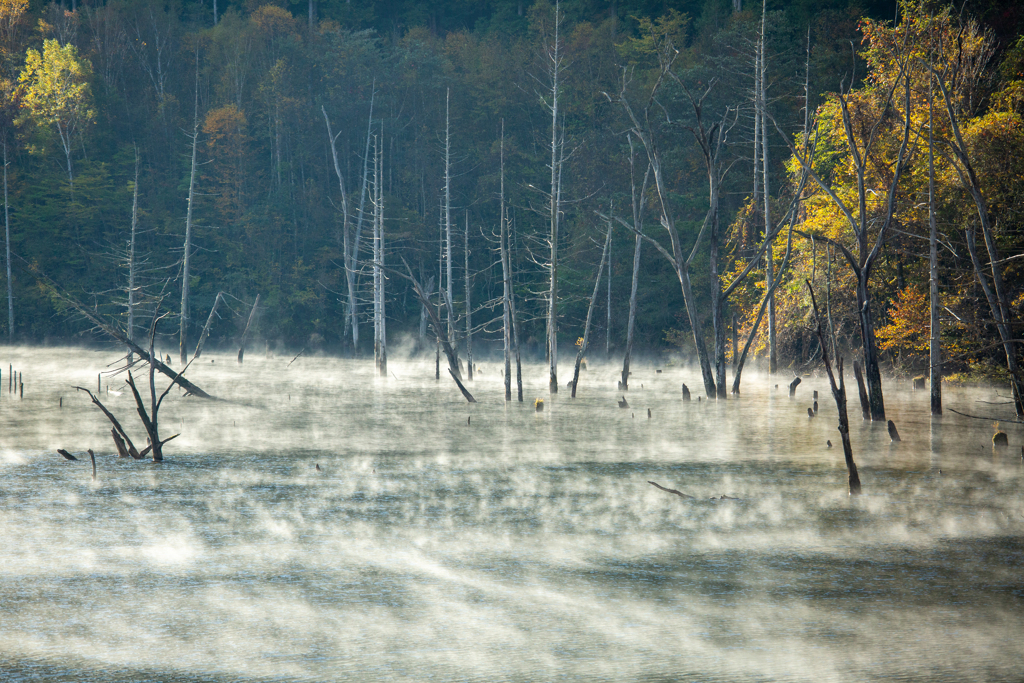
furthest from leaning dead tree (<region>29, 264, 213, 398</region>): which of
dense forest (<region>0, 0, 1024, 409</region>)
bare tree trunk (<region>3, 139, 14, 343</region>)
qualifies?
bare tree trunk (<region>3, 139, 14, 343</region>)

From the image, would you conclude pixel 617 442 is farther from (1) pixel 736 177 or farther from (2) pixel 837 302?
(1) pixel 736 177

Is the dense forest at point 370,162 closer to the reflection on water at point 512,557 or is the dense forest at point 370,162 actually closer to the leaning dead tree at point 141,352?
the leaning dead tree at point 141,352

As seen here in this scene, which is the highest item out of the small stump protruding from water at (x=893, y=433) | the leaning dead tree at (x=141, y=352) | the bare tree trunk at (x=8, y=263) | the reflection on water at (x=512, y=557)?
the bare tree trunk at (x=8, y=263)

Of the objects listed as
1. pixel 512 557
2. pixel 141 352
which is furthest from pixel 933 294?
pixel 141 352

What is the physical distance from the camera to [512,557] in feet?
36.5

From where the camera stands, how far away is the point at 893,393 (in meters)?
29.9

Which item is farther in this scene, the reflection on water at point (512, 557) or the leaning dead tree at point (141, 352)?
the leaning dead tree at point (141, 352)

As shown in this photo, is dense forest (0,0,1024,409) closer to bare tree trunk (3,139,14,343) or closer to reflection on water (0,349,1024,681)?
bare tree trunk (3,139,14,343)

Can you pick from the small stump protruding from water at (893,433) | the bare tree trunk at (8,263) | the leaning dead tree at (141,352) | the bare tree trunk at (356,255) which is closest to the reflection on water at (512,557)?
the small stump protruding from water at (893,433)

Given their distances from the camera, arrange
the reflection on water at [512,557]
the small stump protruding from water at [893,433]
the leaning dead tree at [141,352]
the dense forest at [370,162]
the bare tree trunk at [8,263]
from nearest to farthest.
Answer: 1. the reflection on water at [512,557]
2. the small stump protruding from water at [893,433]
3. the leaning dead tree at [141,352]
4. the dense forest at [370,162]
5. the bare tree trunk at [8,263]

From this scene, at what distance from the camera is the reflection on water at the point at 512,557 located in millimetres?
8039

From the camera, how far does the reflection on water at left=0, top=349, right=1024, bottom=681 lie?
26.4 feet

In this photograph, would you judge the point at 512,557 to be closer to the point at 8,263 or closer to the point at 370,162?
the point at 370,162

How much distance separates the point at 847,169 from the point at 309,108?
126ft
